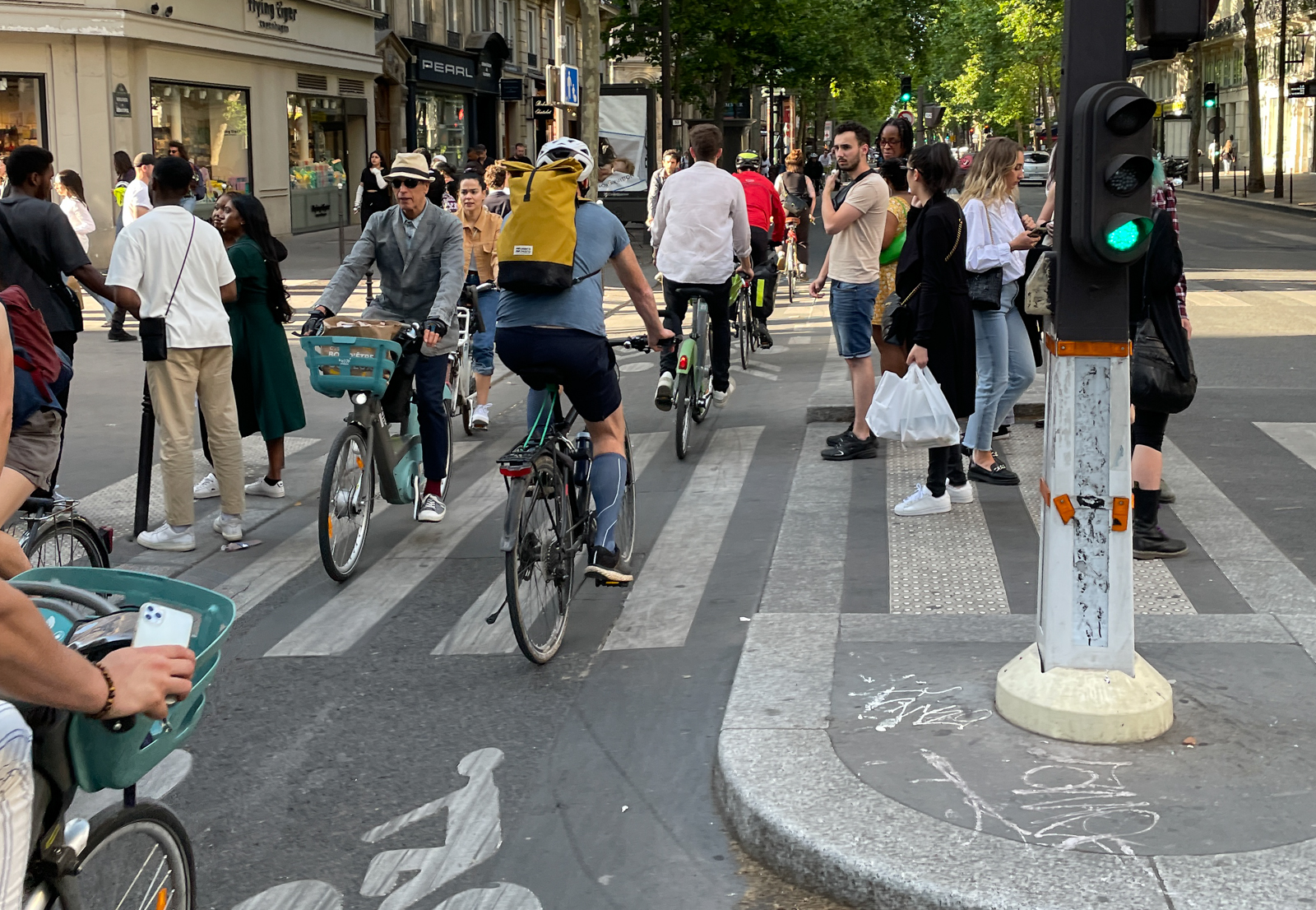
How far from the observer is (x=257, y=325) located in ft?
26.2

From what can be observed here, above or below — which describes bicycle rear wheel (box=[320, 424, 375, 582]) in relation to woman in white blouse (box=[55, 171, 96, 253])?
below

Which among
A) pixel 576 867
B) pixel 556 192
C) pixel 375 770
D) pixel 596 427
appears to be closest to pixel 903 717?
pixel 576 867

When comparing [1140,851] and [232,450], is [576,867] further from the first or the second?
[232,450]

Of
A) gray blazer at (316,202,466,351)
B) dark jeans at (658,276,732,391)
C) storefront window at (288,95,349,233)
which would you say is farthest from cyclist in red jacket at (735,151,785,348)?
storefront window at (288,95,349,233)

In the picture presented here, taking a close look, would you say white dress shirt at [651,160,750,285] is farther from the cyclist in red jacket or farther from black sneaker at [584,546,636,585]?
black sneaker at [584,546,636,585]

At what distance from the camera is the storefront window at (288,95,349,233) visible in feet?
105

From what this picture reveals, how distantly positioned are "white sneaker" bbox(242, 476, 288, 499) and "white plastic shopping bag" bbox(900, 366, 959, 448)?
362 cm

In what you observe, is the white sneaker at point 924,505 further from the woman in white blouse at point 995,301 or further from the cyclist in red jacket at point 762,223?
the cyclist in red jacket at point 762,223

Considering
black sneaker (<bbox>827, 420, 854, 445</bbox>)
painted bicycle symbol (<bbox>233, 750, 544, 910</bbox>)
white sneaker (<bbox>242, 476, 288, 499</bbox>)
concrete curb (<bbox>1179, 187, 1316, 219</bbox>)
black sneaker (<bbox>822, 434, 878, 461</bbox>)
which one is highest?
concrete curb (<bbox>1179, 187, 1316, 219</bbox>)

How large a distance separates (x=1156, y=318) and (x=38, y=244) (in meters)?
5.27

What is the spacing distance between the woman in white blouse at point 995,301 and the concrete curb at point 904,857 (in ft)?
13.2

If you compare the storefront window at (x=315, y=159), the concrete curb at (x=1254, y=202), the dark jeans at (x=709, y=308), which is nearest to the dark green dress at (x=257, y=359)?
the dark jeans at (x=709, y=308)

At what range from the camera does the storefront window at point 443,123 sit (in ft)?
137

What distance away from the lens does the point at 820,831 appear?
3715mm
